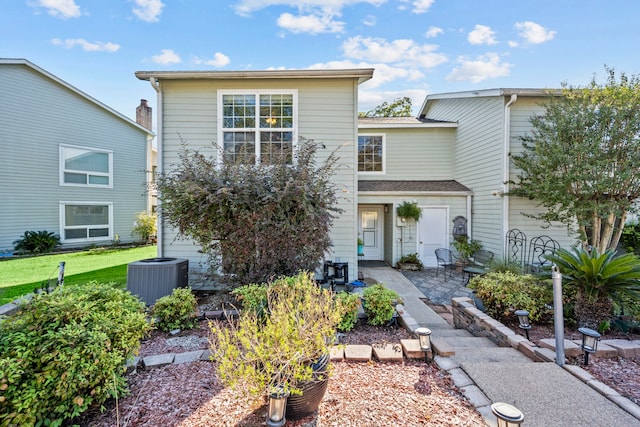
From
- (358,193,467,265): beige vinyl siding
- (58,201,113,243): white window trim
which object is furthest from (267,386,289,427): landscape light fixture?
(58,201,113,243): white window trim

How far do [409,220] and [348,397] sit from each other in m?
7.88

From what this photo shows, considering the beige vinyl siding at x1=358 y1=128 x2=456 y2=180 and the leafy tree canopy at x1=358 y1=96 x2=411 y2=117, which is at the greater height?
the leafy tree canopy at x1=358 y1=96 x2=411 y2=117

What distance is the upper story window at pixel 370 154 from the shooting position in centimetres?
1100

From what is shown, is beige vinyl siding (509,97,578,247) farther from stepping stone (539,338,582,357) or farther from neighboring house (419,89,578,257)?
stepping stone (539,338,582,357)

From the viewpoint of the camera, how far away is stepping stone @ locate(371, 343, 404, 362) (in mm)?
3121

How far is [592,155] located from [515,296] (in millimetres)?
5266

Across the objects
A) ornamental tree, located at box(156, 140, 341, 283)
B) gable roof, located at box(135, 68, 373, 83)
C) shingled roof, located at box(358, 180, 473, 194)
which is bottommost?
ornamental tree, located at box(156, 140, 341, 283)

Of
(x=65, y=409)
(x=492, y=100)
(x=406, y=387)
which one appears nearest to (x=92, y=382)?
(x=65, y=409)

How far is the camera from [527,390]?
2.57 m

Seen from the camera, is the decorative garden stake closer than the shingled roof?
Yes

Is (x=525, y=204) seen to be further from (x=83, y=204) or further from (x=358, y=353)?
(x=83, y=204)

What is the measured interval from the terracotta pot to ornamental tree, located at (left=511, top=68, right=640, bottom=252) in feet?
25.5

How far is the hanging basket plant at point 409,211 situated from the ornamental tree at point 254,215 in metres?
5.16

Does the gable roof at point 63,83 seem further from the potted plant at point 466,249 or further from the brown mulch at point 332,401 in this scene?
the potted plant at point 466,249
